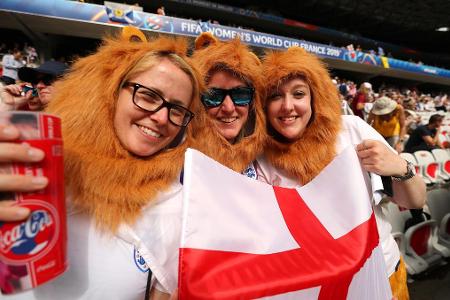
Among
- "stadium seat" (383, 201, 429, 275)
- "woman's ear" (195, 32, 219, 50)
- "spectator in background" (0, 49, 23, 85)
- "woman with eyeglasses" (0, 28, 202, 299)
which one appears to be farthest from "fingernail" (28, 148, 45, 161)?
"spectator in background" (0, 49, 23, 85)

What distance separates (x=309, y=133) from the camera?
128cm

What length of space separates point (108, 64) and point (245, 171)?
0.70 m

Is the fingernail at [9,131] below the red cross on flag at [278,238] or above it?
above

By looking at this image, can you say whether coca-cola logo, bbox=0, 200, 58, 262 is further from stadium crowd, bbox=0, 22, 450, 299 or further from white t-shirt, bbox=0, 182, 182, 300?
stadium crowd, bbox=0, 22, 450, 299

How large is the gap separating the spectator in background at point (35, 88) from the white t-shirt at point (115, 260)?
4.47ft

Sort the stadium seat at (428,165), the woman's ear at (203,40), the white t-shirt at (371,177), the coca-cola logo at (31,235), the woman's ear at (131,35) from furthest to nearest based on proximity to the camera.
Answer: the stadium seat at (428,165), the woman's ear at (203,40), the white t-shirt at (371,177), the woman's ear at (131,35), the coca-cola logo at (31,235)

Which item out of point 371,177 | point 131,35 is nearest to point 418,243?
point 371,177

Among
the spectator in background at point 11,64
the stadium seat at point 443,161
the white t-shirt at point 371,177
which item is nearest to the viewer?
the white t-shirt at point 371,177

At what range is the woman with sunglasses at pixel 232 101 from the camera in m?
1.21

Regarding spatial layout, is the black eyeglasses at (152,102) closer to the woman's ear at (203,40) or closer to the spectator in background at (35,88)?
the woman's ear at (203,40)

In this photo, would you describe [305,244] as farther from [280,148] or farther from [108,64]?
[108,64]

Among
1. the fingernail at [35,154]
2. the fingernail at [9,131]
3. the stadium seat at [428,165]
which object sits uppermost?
the fingernail at [9,131]

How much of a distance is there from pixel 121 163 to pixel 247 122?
0.72 m

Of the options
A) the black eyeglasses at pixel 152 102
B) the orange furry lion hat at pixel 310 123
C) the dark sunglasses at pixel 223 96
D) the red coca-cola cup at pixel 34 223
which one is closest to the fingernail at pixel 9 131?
the red coca-cola cup at pixel 34 223
